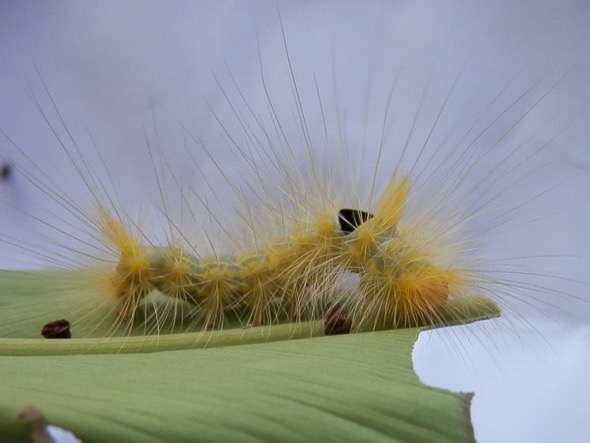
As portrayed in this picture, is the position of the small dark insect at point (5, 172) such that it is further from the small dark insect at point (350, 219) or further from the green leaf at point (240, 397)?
the green leaf at point (240, 397)

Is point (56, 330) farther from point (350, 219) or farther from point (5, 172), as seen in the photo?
point (5, 172)

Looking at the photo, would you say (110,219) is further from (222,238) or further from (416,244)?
(416,244)

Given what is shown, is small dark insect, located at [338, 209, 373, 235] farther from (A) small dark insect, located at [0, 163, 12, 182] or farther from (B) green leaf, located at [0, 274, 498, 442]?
(A) small dark insect, located at [0, 163, 12, 182]

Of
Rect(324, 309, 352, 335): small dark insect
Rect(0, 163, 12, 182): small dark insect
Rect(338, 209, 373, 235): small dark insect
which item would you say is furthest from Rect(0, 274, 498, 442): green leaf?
Rect(0, 163, 12, 182): small dark insect

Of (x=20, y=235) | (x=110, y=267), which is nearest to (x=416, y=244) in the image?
(x=110, y=267)

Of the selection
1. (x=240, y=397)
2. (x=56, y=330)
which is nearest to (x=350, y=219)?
(x=56, y=330)

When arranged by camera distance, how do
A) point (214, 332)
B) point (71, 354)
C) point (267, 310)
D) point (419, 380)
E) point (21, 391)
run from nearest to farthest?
point (21, 391) → point (419, 380) → point (71, 354) → point (214, 332) → point (267, 310)
